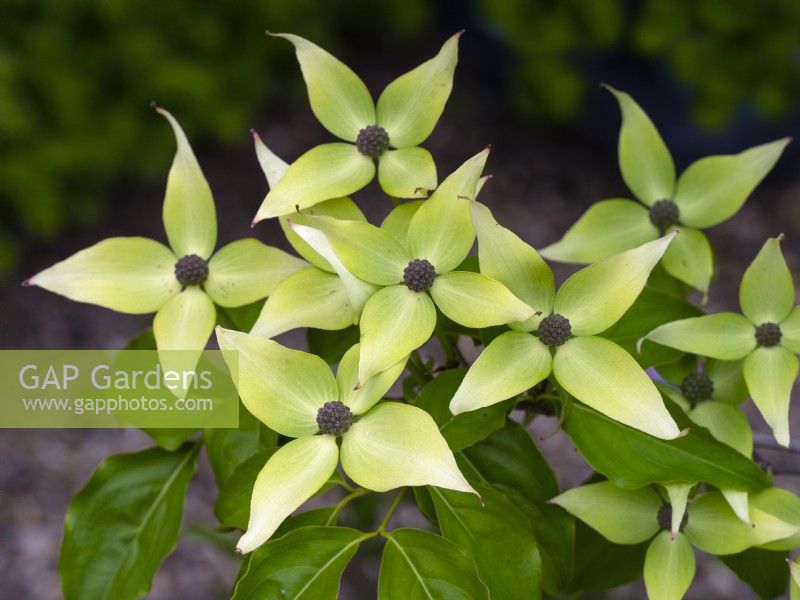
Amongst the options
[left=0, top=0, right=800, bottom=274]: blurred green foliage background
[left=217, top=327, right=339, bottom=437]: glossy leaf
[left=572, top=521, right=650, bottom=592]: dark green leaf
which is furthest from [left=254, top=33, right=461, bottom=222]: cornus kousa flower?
[left=0, top=0, right=800, bottom=274]: blurred green foliage background

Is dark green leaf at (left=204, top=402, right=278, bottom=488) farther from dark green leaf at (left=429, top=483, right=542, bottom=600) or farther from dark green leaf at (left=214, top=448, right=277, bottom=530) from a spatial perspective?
dark green leaf at (left=429, top=483, right=542, bottom=600)

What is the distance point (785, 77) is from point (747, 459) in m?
1.79

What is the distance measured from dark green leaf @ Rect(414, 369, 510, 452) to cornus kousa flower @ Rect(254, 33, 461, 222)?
0.13 metres

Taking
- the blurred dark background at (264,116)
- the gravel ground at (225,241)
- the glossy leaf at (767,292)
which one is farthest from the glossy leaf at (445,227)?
the blurred dark background at (264,116)

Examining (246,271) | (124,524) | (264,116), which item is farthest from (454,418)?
(264,116)

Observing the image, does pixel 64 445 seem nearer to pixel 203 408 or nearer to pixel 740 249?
pixel 203 408

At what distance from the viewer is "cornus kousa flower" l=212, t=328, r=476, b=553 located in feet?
A: 1.64

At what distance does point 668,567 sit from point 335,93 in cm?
40

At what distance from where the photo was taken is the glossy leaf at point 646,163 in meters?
0.71

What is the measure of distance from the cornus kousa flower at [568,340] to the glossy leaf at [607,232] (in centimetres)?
16

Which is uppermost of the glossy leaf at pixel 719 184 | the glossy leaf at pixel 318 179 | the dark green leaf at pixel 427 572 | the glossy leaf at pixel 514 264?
the glossy leaf at pixel 318 179

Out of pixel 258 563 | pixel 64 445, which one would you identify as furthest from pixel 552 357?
pixel 64 445

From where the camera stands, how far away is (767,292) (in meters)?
0.61

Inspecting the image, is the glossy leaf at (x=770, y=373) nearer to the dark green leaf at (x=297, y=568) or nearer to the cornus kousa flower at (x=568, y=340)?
the cornus kousa flower at (x=568, y=340)
